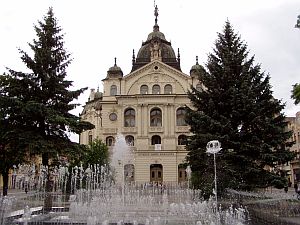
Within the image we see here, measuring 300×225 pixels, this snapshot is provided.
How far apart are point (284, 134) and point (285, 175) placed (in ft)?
6.72

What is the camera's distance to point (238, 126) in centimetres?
2038

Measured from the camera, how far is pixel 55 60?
21062 millimetres

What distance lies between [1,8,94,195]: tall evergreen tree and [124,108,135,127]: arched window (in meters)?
35.6

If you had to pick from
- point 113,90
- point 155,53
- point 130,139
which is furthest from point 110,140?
point 155,53

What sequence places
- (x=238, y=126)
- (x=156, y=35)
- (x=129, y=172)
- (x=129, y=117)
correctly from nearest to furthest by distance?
(x=238, y=126) < (x=129, y=172) < (x=129, y=117) < (x=156, y=35)

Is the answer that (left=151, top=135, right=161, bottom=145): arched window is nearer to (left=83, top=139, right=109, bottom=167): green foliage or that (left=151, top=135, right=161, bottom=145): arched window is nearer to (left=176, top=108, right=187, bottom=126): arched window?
(left=176, top=108, right=187, bottom=126): arched window

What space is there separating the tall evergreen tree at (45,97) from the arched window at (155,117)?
117 ft

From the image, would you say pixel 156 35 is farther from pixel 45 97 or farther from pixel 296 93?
pixel 296 93

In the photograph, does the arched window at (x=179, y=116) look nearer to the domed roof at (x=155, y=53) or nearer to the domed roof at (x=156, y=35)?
the domed roof at (x=155, y=53)

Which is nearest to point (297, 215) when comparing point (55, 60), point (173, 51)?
point (55, 60)

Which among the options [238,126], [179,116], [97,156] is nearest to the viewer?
[238,126]

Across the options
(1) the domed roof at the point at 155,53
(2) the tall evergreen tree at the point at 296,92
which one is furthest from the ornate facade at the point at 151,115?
(2) the tall evergreen tree at the point at 296,92

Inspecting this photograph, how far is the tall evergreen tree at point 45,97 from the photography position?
757 inches

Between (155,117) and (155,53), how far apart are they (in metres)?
9.57
